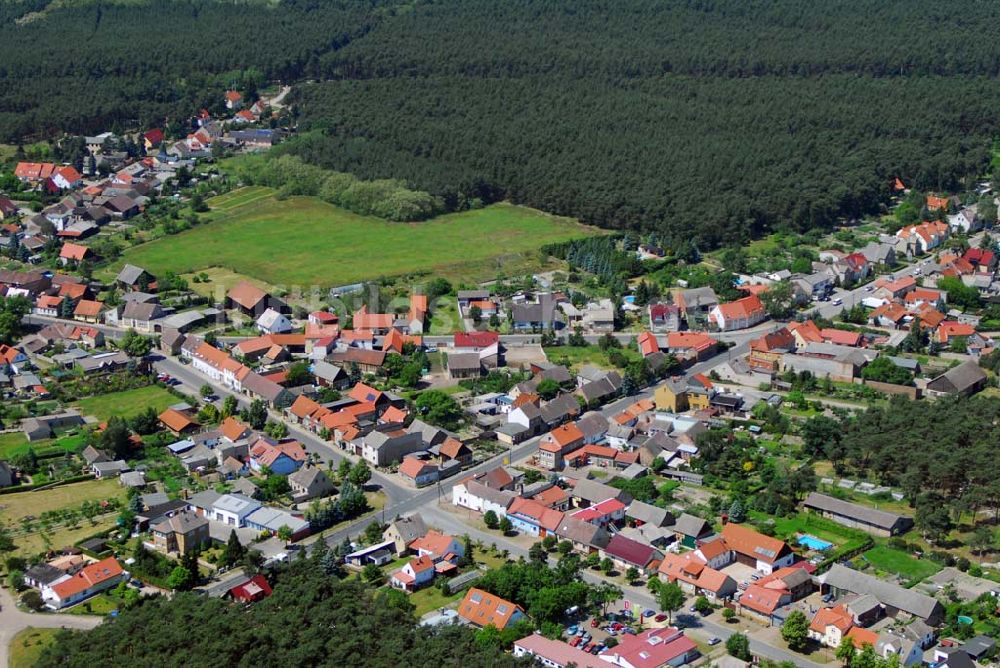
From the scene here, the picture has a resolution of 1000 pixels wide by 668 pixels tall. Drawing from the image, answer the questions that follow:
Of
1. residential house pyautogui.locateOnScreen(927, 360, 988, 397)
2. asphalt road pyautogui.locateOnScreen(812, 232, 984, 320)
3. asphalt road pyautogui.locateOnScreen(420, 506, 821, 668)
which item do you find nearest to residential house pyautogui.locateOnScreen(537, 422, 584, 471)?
asphalt road pyautogui.locateOnScreen(420, 506, 821, 668)

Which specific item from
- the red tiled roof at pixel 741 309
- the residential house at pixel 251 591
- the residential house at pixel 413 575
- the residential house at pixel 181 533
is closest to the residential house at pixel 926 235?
the red tiled roof at pixel 741 309

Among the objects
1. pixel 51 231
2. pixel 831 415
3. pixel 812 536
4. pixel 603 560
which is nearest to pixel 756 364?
pixel 831 415

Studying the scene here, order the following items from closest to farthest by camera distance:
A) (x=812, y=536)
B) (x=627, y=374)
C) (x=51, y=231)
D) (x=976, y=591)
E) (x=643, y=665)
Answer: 1. (x=643, y=665)
2. (x=976, y=591)
3. (x=812, y=536)
4. (x=627, y=374)
5. (x=51, y=231)

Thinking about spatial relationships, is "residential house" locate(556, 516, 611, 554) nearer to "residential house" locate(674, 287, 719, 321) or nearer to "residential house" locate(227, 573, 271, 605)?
"residential house" locate(227, 573, 271, 605)

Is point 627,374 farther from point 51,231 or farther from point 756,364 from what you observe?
point 51,231

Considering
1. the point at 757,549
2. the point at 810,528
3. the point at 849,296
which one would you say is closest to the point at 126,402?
the point at 757,549

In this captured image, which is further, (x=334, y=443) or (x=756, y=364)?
(x=756, y=364)
